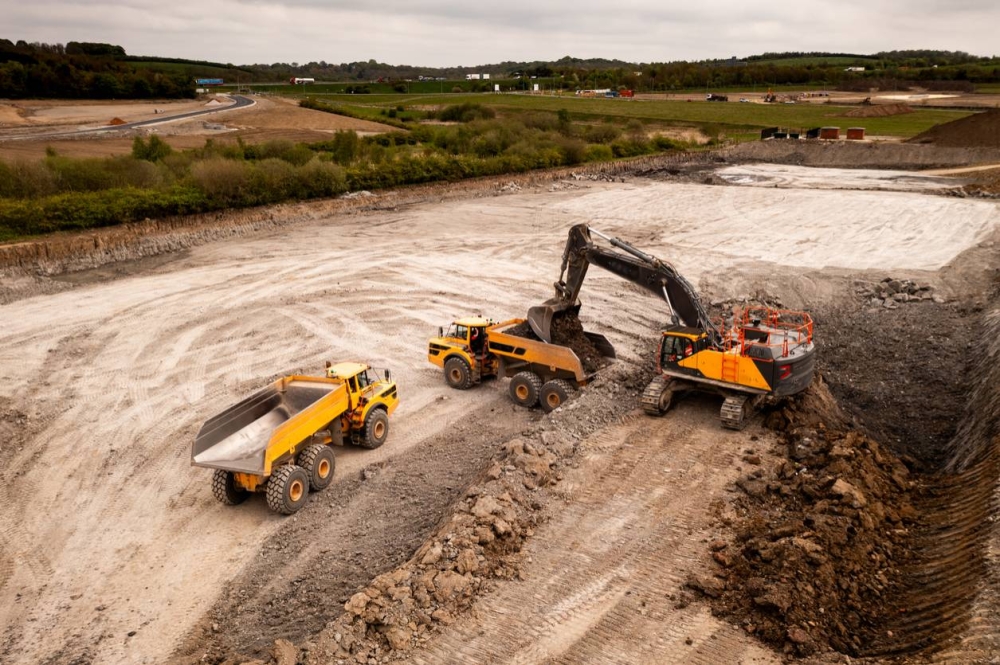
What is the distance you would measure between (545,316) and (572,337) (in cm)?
102

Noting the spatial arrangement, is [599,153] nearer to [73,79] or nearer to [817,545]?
[817,545]

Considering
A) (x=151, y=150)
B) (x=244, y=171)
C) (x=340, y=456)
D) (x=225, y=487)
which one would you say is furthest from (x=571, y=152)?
(x=225, y=487)

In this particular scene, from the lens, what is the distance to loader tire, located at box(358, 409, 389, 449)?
571 inches

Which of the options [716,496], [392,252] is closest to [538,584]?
[716,496]

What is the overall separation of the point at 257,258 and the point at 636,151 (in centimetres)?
3781

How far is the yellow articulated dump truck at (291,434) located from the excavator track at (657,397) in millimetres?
5144

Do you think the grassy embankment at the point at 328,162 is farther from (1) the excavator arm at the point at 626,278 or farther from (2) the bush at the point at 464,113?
(1) the excavator arm at the point at 626,278

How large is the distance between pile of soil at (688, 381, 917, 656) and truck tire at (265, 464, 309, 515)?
661 centimetres

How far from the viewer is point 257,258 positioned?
94.1 feet

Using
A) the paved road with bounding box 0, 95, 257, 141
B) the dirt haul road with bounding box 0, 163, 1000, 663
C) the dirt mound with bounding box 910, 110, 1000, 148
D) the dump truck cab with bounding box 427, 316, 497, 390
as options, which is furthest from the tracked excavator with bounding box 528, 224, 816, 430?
the paved road with bounding box 0, 95, 257, 141

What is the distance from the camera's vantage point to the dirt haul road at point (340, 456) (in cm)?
1030

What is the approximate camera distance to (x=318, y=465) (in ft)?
43.0

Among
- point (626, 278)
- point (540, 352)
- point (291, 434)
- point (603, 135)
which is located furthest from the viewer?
point (603, 135)

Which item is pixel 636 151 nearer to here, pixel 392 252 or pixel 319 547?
pixel 392 252
